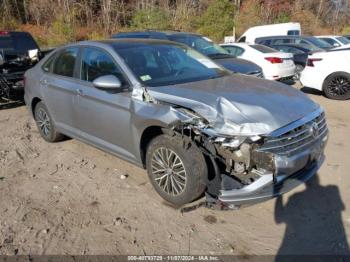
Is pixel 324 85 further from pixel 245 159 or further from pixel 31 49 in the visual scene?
pixel 31 49

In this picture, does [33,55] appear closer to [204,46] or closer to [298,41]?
[204,46]

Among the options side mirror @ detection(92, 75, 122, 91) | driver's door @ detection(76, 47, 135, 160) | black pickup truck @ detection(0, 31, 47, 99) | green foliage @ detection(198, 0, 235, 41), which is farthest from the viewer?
green foliage @ detection(198, 0, 235, 41)

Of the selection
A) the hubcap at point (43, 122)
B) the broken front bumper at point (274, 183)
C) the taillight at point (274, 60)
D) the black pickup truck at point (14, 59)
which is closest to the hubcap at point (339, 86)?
the taillight at point (274, 60)

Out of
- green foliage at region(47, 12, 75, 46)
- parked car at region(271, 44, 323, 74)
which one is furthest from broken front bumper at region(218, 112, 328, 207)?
green foliage at region(47, 12, 75, 46)

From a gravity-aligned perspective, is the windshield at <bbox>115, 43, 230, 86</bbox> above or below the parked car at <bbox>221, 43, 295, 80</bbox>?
above

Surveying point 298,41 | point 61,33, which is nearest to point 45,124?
point 298,41

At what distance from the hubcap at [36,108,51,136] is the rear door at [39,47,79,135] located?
303mm

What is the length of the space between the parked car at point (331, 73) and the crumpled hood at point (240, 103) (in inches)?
201

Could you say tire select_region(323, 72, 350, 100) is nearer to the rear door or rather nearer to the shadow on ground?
the shadow on ground

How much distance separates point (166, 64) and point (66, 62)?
5.17 ft

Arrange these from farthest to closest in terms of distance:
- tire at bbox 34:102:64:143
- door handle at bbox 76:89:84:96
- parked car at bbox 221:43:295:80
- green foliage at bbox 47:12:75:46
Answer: green foliage at bbox 47:12:75:46
parked car at bbox 221:43:295:80
tire at bbox 34:102:64:143
door handle at bbox 76:89:84:96

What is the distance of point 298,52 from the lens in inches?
515

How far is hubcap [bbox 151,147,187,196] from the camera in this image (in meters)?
3.60

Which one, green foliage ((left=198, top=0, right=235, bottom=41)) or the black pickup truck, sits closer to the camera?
the black pickup truck
